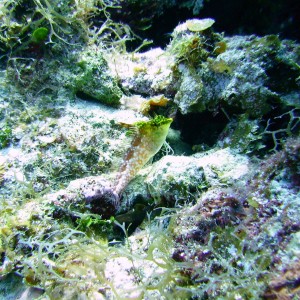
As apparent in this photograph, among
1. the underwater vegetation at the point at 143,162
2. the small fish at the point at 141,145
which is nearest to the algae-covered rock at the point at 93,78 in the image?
the underwater vegetation at the point at 143,162

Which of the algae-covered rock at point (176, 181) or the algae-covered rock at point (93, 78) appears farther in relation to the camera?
the algae-covered rock at point (93, 78)

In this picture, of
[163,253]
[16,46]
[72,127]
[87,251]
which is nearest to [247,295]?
[163,253]

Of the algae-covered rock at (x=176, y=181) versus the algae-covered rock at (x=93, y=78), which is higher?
the algae-covered rock at (x=93, y=78)

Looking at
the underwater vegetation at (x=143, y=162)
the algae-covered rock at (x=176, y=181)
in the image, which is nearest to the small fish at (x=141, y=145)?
the underwater vegetation at (x=143, y=162)

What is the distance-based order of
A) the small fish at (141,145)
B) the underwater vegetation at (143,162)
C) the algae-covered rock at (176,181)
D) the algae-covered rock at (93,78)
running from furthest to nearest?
the algae-covered rock at (93,78), the small fish at (141,145), the algae-covered rock at (176,181), the underwater vegetation at (143,162)

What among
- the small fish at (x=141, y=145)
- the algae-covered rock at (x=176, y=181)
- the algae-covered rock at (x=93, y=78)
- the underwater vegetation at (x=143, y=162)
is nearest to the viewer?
the underwater vegetation at (x=143, y=162)

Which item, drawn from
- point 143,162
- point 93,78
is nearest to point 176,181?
point 143,162

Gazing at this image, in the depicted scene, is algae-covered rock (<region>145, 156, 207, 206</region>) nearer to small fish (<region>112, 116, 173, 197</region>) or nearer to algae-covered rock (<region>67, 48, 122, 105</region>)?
small fish (<region>112, 116, 173, 197</region>)

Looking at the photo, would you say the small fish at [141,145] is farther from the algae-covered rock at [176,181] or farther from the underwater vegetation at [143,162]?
the algae-covered rock at [176,181]

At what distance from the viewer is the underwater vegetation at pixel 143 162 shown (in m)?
1.76

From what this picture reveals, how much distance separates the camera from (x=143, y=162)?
293 centimetres

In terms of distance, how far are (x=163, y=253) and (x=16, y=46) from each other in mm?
3313

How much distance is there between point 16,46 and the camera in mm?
3348

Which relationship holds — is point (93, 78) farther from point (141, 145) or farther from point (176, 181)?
point (176, 181)
